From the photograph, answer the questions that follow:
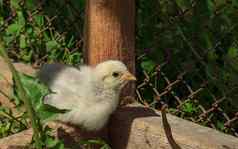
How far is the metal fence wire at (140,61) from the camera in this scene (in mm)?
3279

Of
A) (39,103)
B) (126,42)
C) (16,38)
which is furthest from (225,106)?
(16,38)

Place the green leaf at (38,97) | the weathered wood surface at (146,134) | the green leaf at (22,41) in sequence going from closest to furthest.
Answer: the green leaf at (38,97)
the weathered wood surface at (146,134)
the green leaf at (22,41)

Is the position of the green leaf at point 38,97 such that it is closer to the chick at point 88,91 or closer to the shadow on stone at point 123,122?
the chick at point 88,91

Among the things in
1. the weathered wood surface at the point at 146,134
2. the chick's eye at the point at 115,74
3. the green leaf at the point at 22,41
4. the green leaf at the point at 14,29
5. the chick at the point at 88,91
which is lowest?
the weathered wood surface at the point at 146,134

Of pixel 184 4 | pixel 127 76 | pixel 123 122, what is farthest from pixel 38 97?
pixel 184 4

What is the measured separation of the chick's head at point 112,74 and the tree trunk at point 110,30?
0.60 ft

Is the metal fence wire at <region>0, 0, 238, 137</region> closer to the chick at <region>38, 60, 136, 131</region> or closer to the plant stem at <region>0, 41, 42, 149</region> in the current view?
the chick at <region>38, 60, 136, 131</region>

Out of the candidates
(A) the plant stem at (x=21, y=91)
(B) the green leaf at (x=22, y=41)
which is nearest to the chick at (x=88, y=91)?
(A) the plant stem at (x=21, y=91)

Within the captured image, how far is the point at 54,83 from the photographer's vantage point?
3.08 metres

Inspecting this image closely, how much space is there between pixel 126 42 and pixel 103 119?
0.43m

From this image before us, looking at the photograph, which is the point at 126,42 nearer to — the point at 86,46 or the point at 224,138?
the point at 86,46

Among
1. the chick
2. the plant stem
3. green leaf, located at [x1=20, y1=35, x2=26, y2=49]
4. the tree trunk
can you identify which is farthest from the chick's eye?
green leaf, located at [x1=20, y1=35, x2=26, y2=49]

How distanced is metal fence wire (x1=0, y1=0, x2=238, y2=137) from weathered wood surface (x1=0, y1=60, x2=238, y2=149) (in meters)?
0.21

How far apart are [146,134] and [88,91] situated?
342mm
